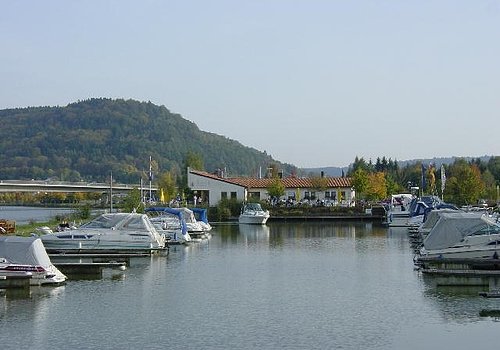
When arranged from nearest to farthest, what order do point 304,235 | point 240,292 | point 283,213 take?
point 240,292
point 304,235
point 283,213

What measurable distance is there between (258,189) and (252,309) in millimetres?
78322

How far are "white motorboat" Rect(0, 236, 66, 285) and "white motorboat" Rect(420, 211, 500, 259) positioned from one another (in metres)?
17.8

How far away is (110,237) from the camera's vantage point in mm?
47438

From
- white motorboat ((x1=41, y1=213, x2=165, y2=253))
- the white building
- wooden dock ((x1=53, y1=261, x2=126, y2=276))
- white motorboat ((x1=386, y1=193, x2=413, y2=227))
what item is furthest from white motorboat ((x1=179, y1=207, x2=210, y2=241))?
the white building

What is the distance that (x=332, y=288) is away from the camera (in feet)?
112

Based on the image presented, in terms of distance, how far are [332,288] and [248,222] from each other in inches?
2025

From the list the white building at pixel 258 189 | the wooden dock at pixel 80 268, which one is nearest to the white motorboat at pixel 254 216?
the white building at pixel 258 189

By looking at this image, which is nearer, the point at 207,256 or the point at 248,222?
the point at 207,256

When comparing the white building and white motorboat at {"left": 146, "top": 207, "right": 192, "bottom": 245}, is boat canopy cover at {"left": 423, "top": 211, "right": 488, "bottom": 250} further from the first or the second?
the white building

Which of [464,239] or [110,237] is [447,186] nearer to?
[110,237]

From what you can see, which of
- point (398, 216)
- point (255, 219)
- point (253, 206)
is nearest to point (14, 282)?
point (398, 216)

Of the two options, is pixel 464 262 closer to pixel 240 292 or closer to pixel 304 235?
pixel 240 292

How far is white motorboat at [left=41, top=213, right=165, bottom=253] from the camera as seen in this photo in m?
46.3

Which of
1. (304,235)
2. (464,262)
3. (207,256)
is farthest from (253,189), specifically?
(464,262)
